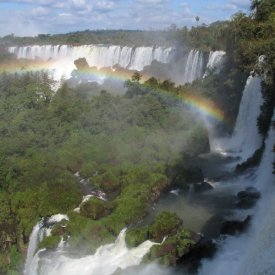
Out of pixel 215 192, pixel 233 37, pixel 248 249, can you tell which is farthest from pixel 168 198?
pixel 233 37

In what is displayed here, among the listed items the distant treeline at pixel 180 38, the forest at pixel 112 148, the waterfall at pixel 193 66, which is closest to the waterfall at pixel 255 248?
the forest at pixel 112 148

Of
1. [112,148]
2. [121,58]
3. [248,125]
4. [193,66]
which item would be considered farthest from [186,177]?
[121,58]

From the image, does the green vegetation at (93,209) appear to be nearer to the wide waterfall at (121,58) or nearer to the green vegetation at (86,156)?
the green vegetation at (86,156)

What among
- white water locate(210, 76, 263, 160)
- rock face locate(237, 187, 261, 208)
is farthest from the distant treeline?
rock face locate(237, 187, 261, 208)

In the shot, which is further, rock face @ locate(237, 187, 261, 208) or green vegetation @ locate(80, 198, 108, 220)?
green vegetation @ locate(80, 198, 108, 220)

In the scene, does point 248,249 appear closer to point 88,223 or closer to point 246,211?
point 246,211

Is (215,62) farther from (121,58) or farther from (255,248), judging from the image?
(255,248)

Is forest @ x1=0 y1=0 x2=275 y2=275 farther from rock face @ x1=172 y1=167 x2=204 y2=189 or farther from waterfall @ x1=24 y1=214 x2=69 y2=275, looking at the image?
waterfall @ x1=24 y1=214 x2=69 y2=275
